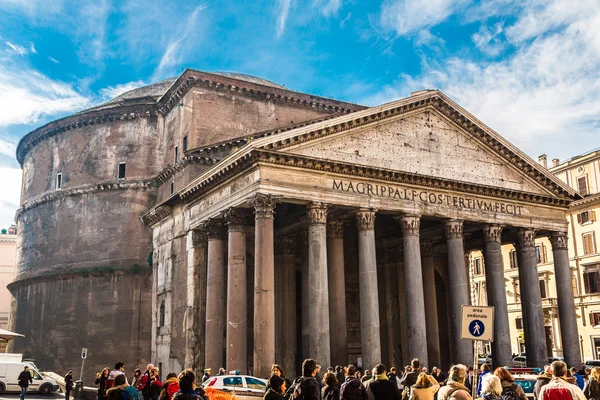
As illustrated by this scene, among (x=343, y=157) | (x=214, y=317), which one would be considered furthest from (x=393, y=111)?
A: (x=214, y=317)

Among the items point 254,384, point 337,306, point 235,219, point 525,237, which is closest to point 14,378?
point 235,219

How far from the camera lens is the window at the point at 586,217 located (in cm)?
3494

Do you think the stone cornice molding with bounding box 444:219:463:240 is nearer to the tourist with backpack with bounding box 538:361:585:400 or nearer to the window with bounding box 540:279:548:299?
the tourist with backpack with bounding box 538:361:585:400

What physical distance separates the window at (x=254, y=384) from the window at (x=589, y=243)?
2635 cm

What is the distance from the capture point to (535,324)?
23016mm

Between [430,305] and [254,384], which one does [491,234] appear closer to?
[430,305]

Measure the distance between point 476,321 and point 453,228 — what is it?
42.4 ft

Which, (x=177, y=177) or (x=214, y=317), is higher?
(x=177, y=177)

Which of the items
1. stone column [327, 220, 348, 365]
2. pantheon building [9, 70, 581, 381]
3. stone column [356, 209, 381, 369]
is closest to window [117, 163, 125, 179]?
pantheon building [9, 70, 581, 381]

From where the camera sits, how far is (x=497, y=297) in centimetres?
2244

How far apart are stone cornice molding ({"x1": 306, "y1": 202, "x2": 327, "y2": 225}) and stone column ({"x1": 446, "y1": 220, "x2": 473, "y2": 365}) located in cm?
551

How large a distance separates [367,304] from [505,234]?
375 inches

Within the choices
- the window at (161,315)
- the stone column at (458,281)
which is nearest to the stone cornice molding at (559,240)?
the stone column at (458,281)

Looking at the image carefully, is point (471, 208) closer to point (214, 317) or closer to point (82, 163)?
point (214, 317)
